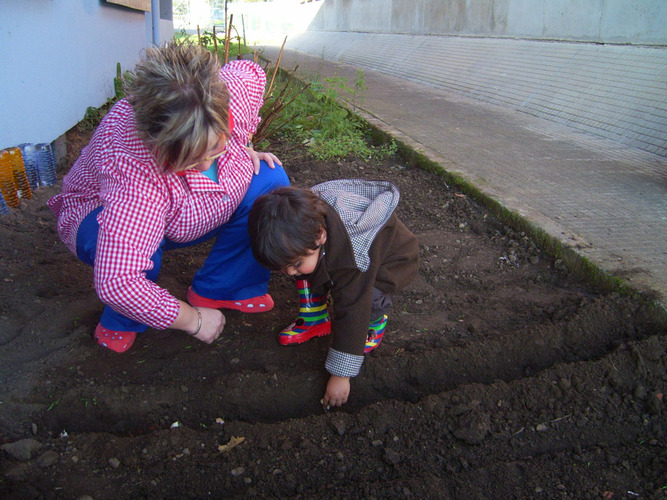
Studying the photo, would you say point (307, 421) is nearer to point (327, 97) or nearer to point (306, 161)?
point (306, 161)

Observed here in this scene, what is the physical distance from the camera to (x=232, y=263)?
2.31m

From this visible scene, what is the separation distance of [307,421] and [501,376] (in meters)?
0.76

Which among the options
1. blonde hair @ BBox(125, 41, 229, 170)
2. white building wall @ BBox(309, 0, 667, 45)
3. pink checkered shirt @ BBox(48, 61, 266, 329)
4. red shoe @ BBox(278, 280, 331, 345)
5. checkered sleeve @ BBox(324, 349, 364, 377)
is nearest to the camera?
blonde hair @ BBox(125, 41, 229, 170)

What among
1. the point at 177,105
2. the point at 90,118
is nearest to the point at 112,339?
the point at 177,105

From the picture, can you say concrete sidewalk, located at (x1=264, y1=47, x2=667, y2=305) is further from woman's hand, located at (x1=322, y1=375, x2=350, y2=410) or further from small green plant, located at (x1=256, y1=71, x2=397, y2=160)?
woman's hand, located at (x1=322, y1=375, x2=350, y2=410)

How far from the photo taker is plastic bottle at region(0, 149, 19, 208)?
3.04 metres

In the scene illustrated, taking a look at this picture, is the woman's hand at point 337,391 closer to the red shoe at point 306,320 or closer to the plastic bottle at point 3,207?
the red shoe at point 306,320

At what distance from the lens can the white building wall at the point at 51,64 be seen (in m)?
3.21

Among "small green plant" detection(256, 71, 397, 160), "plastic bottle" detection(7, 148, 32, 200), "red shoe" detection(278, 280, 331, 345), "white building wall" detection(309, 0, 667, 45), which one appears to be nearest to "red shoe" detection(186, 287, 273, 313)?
"red shoe" detection(278, 280, 331, 345)

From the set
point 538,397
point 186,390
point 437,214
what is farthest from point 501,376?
point 437,214

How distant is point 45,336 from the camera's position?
7.16 feet

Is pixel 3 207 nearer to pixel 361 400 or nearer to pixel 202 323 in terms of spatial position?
pixel 202 323

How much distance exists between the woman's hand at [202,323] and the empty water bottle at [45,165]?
2.01 metres

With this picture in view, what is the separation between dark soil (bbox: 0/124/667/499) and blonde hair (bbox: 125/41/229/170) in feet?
2.86
